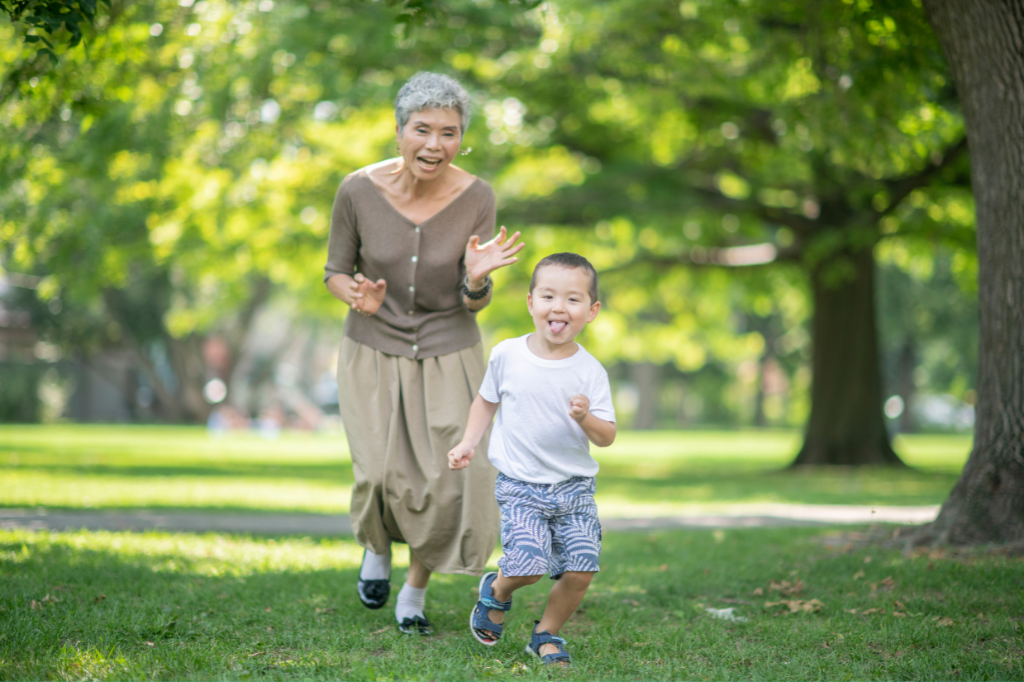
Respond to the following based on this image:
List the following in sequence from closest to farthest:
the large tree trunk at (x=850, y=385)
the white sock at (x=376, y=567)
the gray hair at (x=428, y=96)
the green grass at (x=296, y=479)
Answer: the gray hair at (x=428, y=96) < the white sock at (x=376, y=567) < the green grass at (x=296, y=479) < the large tree trunk at (x=850, y=385)

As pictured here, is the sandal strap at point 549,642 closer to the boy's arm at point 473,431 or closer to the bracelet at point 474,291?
the boy's arm at point 473,431

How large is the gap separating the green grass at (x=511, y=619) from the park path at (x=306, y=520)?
984mm

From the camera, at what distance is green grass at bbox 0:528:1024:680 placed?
346 centimetres

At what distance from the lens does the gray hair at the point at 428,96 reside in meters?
3.88

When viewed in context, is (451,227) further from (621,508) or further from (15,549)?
(621,508)

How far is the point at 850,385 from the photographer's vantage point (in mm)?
15398

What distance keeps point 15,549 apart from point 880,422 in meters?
13.8

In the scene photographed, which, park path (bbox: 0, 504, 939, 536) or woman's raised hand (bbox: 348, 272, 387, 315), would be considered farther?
park path (bbox: 0, 504, 939, 536)

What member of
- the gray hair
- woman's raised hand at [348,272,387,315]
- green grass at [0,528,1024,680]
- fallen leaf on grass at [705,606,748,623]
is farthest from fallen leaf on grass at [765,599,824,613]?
the gray hair

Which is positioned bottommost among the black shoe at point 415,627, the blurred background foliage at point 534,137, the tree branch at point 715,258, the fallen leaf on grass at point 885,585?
the black shoe at point 415,627

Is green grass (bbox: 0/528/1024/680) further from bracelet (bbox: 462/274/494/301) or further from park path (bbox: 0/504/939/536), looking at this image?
bracelet (bbox: 462/274/494/301)

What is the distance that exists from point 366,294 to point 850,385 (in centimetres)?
1323

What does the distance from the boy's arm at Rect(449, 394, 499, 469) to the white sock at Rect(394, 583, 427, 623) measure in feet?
2.99

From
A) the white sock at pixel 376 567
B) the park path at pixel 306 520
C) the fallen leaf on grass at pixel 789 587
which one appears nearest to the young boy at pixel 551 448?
the white sock at pixel 376 567
